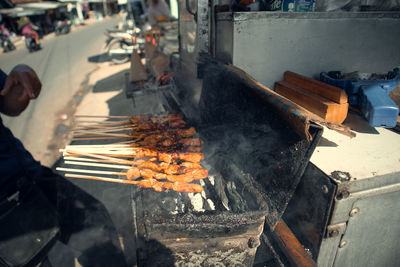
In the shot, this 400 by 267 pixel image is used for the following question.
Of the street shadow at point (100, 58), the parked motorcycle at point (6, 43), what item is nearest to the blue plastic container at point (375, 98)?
the street shadow at point (100, 58)

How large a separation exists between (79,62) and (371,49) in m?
17.6

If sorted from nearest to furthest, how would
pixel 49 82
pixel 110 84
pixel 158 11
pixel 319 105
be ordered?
pixel 319 105, pixel 158 11, pixel 110 84, pixel 49 82

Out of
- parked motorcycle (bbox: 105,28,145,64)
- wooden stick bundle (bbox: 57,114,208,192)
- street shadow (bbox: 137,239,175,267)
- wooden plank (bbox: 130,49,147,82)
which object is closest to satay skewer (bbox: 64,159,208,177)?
wooden stick bundle (bbox: 57,114,208,192)

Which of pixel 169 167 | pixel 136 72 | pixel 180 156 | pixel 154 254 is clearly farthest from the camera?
pixel 136 72

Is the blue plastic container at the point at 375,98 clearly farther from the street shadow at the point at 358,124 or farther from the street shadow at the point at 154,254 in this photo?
the street shadow at the point at 154,254

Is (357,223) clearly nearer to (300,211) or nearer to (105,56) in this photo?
(300,211)

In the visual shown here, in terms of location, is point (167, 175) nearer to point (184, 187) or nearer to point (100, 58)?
point (184, 187)

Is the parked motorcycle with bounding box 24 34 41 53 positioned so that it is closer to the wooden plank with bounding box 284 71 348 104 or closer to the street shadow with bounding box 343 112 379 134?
the wooden plank with bounding box 284 71 348 104

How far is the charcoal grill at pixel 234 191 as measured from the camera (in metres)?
1.67

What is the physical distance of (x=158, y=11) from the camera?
10.6 metres

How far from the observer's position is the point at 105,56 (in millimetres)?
17453

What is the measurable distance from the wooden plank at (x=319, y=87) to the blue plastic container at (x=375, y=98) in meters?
0.21

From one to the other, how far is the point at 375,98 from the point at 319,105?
0.47 metres

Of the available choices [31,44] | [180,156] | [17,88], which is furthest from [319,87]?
[31,44]
